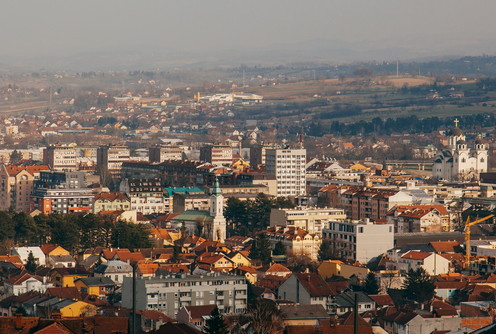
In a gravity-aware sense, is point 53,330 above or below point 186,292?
above

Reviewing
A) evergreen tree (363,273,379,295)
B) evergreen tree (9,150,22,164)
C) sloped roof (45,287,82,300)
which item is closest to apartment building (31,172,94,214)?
evergreen tree (363,273,379,295)

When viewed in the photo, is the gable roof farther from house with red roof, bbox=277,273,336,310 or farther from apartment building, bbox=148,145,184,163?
apartment building, bbox=148,145,184,163

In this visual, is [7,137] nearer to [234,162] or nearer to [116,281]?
[234,162]

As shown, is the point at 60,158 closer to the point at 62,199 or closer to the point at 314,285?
the point at 62,199

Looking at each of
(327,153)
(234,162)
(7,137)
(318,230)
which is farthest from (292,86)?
(318,230)

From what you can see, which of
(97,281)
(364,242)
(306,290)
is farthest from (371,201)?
(306,290)
